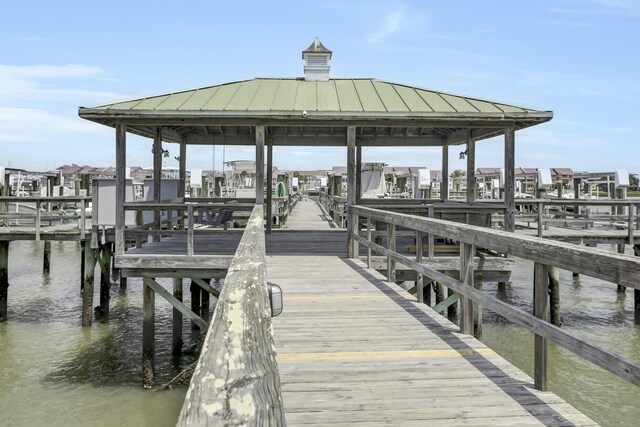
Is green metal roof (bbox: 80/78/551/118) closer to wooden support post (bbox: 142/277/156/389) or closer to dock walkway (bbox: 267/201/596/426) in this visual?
wooden support post (bbox: 142/277/156/389)

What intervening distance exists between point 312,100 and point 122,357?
674 centimetres

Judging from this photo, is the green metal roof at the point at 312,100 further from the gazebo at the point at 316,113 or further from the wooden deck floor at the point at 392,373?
the wooden deck floor at the point at 392,373

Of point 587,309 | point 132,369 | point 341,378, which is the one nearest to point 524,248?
point 341,378

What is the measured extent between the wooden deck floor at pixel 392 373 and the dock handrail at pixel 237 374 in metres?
1.63

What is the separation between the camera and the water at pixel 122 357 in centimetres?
841

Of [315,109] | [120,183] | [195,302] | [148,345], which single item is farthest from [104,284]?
[315,109]

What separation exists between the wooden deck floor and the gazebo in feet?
14.8

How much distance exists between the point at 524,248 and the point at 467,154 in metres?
9.45

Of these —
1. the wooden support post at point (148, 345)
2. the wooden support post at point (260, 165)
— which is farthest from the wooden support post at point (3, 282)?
the wooden support post at point (260, 165)

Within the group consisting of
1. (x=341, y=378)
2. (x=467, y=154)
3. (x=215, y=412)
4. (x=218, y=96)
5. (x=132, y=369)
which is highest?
(x=218, y=96)

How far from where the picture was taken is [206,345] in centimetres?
131

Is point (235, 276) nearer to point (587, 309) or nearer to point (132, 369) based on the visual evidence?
point (132, 369)

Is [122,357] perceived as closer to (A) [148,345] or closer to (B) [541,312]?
(A) [148,345]

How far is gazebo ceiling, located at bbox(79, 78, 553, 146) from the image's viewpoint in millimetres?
Result: 9695
